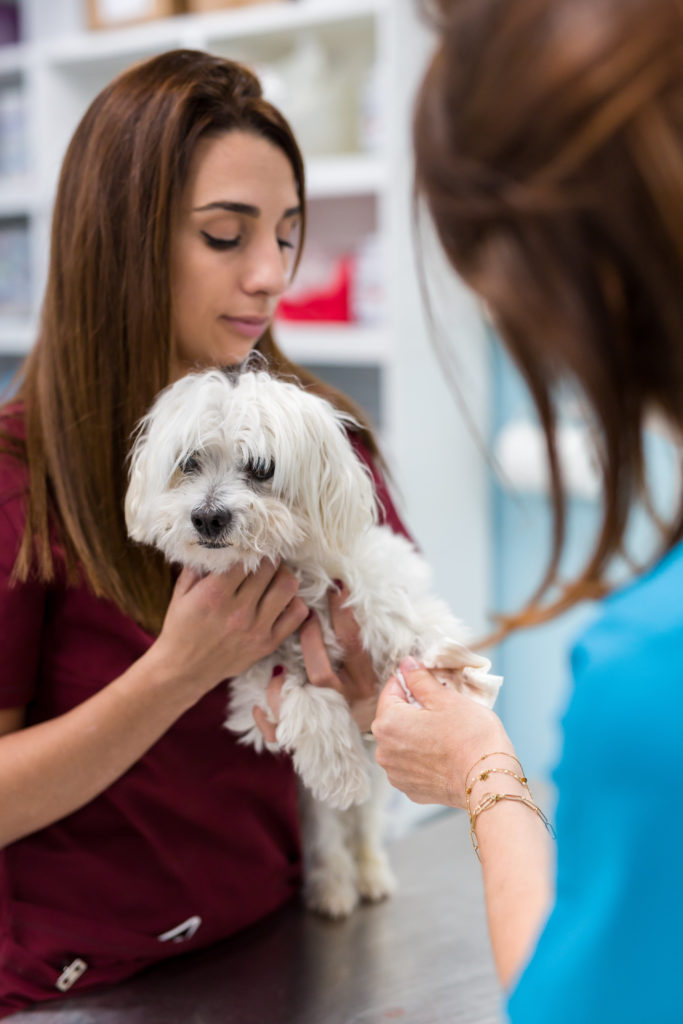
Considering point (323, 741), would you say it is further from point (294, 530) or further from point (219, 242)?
point (219, 242)

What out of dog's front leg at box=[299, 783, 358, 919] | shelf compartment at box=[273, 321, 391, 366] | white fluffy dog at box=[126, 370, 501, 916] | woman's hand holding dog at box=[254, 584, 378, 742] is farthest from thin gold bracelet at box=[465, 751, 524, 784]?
shelf compartment at box=[273, 321, 391, 366]

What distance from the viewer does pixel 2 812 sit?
45.6 inches

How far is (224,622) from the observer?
1161 mm

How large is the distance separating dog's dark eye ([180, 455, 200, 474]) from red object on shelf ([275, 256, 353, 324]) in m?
1.93

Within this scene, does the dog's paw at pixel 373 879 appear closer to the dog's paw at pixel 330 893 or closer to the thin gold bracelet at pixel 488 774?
the dog's paw at pixel 330 893

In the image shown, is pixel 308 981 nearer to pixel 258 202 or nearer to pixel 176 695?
pixel 176 695

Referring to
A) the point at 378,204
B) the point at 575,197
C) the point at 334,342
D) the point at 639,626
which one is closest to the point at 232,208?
the point at 575,197

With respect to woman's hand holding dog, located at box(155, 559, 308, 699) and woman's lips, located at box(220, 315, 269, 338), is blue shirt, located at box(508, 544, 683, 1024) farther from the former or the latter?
woman's lips, located at box(220, 315, 269, 338)

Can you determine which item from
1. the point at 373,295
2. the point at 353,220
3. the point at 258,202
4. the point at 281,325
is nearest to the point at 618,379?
the point at 258,202

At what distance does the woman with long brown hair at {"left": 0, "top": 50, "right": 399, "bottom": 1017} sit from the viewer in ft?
3.84

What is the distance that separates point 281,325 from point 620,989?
274cm

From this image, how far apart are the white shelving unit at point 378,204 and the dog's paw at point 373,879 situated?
3.96ft

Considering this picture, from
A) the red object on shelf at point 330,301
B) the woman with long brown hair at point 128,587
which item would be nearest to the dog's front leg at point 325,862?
the woman with long brown hair at point 128,587

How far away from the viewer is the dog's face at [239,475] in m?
1.14
